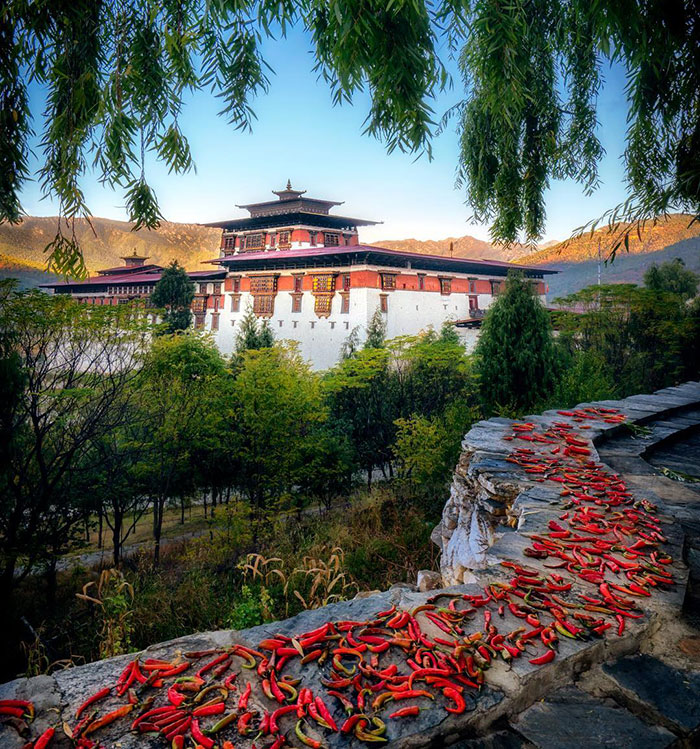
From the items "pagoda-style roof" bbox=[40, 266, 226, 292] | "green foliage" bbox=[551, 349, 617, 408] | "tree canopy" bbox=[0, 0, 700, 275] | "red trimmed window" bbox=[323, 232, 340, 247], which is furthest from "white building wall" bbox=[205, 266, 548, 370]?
"tree canopy" bbox=[0, 0, 700, 275]

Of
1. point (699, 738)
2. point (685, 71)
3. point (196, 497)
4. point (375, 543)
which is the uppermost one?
point (685, 71)

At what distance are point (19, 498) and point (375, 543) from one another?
22.3 feet

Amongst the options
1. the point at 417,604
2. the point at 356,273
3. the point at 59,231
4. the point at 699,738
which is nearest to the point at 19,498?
the point at 59,231

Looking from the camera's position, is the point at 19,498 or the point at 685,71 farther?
the point at 19,498

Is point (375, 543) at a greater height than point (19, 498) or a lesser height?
lesser

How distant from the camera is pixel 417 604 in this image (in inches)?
83.6

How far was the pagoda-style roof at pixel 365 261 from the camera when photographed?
27.9m

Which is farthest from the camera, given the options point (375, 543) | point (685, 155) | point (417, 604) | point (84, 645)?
point (375, 543)

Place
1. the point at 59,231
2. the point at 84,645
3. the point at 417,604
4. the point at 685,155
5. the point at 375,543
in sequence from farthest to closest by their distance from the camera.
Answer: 1. the point at 375,543
2. the point at 84,645
3. the point at 685,155
4. the point at 59,231
5. the point at 417,604

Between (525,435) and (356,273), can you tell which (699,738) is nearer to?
(525,435)

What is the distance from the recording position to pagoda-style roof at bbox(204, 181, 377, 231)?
41031mm

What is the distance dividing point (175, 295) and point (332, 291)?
9.64 meters

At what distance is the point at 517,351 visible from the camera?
40.6 ft

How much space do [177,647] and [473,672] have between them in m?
1.11
